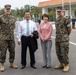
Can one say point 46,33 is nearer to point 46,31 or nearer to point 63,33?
point 46,31

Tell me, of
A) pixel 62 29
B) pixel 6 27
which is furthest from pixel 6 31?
pixel 62 29

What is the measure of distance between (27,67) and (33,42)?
83 centimetres

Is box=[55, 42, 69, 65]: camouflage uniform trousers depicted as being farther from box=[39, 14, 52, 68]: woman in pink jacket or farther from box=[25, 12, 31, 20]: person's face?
box=[25, 12, 31, 20]: person's face

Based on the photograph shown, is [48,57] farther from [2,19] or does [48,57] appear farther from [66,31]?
[2,19]

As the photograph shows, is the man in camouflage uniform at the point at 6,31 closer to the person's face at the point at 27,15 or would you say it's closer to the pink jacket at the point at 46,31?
the person's face at the point at 27,15

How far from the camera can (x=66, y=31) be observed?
8352 mm

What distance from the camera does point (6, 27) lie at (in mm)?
8531

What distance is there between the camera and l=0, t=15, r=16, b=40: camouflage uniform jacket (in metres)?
8.51

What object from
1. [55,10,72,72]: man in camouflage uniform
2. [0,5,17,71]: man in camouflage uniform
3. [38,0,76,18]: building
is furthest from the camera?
[38,0,76,18]: building

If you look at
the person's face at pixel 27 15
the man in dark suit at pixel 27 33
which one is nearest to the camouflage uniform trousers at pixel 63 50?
the man in dark suit at pixel 27 33

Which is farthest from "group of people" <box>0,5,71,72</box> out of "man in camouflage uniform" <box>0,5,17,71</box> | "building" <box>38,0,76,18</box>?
"building" <box>38,0,76,18</box>

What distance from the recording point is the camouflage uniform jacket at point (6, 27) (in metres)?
8.51

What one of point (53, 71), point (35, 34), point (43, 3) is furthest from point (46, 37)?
point (43, 3)

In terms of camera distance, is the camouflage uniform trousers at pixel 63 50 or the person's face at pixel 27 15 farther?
the person's face at pixel 27 15
